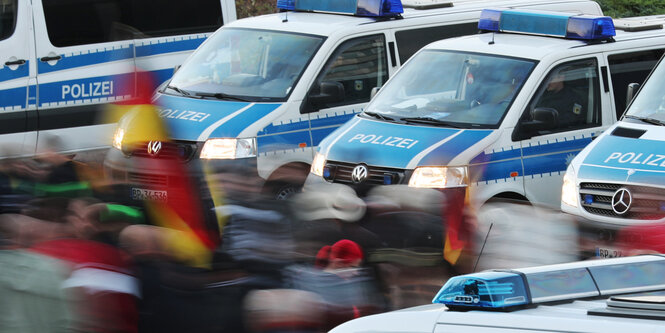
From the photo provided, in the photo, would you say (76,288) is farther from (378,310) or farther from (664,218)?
(664,218)

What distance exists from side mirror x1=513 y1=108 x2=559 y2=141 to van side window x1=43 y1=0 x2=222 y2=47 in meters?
4.45

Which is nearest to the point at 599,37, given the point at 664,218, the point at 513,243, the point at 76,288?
the point at 664,218

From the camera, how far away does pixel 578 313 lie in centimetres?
243

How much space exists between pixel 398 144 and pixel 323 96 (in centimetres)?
126

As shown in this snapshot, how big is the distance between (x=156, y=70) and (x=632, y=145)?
5345mm

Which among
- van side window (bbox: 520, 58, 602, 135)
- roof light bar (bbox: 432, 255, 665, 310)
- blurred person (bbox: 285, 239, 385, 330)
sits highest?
roof light bar (bbox: 432, 255, 665, 310)

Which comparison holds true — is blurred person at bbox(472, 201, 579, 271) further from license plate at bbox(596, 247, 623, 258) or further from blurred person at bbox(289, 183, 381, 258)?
blurred person at bbox(289, 183, 381, 258)

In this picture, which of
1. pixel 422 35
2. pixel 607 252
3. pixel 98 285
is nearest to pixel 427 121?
pixel 422 35

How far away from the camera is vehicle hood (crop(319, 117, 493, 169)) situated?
7.66 meters

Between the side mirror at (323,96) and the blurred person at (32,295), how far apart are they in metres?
4.71

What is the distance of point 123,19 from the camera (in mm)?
10773

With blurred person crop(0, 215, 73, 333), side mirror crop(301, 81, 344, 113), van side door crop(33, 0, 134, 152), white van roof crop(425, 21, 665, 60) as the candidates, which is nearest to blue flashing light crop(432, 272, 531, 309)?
blurred person crop(0, 215, 73, 333)

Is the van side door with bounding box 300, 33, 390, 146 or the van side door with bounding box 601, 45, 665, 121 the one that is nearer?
the van side door with bounding box 601, 45, 665, 121

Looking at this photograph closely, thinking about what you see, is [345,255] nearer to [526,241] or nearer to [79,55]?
[526,241]
